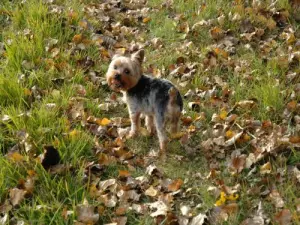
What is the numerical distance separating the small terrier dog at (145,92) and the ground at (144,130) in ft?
1.03

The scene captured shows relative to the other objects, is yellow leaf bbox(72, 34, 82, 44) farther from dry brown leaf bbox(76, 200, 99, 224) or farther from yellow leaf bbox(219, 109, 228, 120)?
dry brown leaf bbox(76, 200, 99, 224)

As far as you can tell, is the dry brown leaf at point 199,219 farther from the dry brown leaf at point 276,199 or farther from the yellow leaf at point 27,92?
the yellow leaf at point 27,92

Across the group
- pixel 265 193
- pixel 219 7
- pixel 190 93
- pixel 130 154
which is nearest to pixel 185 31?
pixel 219 7

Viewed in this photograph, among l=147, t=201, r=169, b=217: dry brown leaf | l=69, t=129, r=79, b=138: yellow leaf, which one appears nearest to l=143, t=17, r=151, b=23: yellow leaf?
l=69, t=129, r=79, b=138: yellow leaf

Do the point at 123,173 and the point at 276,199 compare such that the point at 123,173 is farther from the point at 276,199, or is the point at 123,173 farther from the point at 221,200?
the point at 276,199

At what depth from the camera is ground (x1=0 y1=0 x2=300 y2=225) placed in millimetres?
3775

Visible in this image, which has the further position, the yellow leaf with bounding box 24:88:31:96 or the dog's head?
the yellow leaf with bounding box 24:88:31:96

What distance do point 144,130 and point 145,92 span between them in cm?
55

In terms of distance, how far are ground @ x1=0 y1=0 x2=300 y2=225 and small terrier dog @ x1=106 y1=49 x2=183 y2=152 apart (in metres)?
0.31

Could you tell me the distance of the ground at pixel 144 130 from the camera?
378cm

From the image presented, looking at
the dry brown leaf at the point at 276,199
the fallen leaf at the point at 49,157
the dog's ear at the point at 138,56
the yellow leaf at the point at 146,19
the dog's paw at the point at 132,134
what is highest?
the dog's ear at the point at 138,56

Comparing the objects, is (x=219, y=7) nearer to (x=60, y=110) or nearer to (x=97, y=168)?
(x=60, y=110)

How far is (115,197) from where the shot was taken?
3.87 m

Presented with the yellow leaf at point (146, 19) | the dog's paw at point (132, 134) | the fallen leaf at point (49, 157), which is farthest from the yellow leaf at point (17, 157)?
the yellow leaf at point (146, 19)
